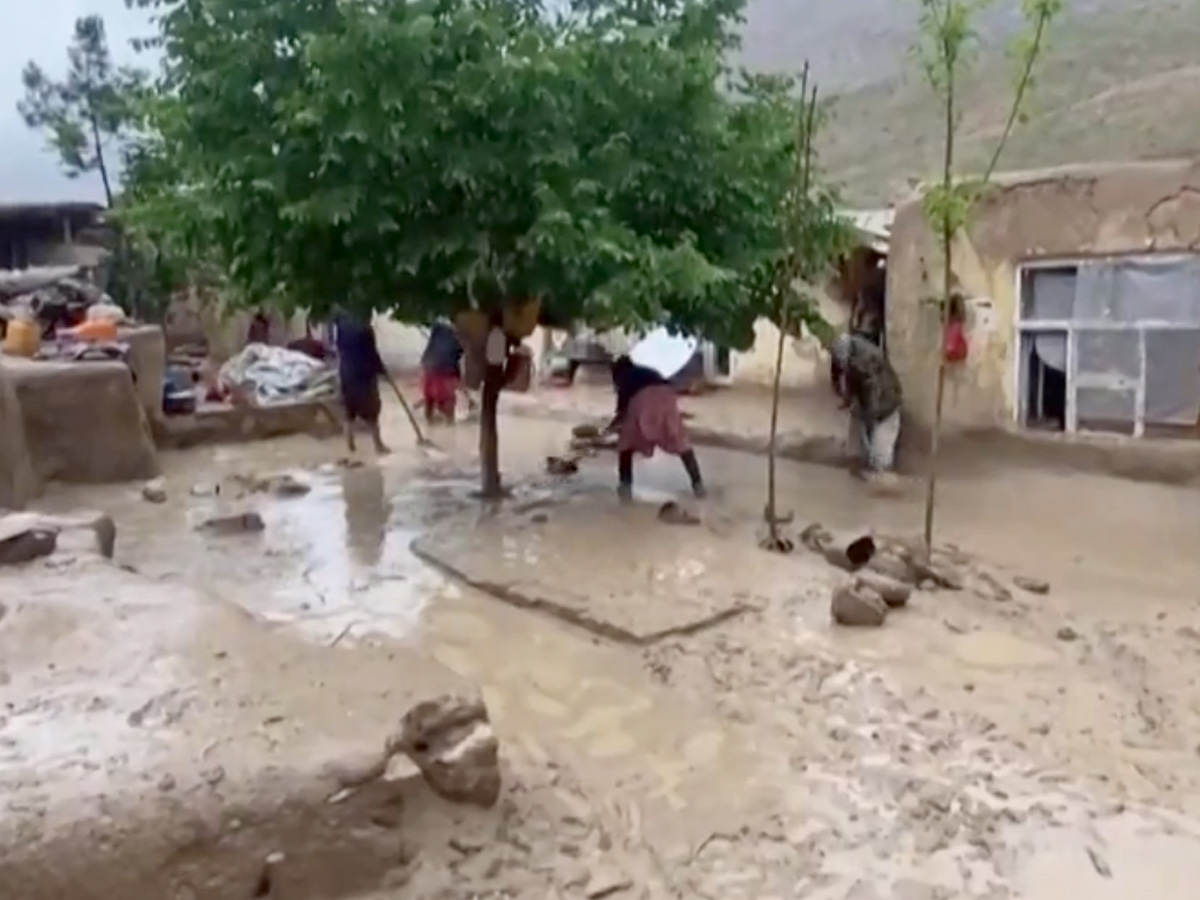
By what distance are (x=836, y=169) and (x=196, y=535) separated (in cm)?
1011

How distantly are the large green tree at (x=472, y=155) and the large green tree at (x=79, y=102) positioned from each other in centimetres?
1189

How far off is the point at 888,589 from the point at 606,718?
1.93 metres

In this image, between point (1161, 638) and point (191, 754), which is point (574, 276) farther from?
point (191, 754)

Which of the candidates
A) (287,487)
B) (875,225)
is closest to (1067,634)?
(287,487)

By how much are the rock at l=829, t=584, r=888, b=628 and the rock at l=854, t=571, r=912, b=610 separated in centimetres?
9

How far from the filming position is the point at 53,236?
17703 millimetres

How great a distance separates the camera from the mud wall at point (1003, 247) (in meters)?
9.08

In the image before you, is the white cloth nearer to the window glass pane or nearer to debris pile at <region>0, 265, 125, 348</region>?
the window glass pane

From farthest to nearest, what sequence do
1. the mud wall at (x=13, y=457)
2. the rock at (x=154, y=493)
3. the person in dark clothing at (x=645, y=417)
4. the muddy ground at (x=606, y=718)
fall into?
the rock at (x=154, y=493), the person in dark clothing at (x=645, y=417), the mud wall at (x=13, y=457), the muddy ground at (x=606, y=718)

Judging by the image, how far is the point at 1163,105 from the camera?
13.3m

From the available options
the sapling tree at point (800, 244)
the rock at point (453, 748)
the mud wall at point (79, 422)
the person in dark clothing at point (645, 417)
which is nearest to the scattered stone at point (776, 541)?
the sapling tree at point (800, 244)

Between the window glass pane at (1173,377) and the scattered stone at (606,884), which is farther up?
the window glass pane at (1173,377)

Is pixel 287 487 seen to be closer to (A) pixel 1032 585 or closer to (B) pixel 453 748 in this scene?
(A) pixel 1032 585

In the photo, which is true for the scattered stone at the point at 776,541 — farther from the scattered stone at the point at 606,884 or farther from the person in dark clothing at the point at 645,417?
the scattered stone at the point at 606,884
